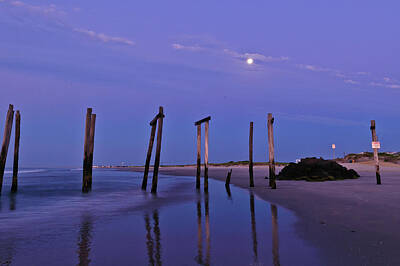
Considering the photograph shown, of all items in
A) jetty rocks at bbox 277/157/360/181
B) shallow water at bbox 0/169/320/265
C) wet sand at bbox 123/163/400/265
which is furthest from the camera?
jetty rocks at bbox 277/157/360/181

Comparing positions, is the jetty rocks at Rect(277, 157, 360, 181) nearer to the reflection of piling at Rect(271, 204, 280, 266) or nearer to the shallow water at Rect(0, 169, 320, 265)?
the shallow water at Rect(0, 169, 320, 265)

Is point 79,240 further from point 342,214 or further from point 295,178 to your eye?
point 295,178

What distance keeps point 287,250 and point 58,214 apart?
7.84m

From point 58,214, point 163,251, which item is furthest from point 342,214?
point 58,214

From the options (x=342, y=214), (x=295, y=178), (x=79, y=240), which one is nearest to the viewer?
(x=79, y=240)

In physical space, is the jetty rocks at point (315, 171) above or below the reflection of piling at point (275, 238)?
above

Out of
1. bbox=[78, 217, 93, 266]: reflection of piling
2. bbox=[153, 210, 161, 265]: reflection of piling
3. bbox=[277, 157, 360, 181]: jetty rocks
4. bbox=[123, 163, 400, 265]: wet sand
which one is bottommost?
bbox=[78, 217, 93, 266]: reflection of piling

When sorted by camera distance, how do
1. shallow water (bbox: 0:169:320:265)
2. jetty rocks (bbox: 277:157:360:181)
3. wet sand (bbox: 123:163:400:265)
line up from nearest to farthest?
wet sand (bbox: 123:163:400:265) → shallow water (bbox: 0:169:320:265) → jetty rocks (bbox: 277:157:360:181)

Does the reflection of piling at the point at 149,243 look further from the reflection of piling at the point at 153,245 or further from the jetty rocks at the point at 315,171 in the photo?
the jetty rocks at the point at 315,171

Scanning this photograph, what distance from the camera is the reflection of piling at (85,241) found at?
4.87 metres

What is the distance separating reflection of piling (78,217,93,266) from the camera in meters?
4.87

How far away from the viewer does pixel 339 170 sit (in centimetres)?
2398

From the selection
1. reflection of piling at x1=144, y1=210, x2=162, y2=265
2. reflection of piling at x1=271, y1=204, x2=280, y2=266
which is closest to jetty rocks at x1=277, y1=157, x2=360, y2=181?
reflection of piling at x1=271, y1=204, x2=280, y2=266

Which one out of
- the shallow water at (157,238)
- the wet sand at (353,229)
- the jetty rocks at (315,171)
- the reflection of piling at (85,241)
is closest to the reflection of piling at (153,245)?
the shallow water at (157,238)
